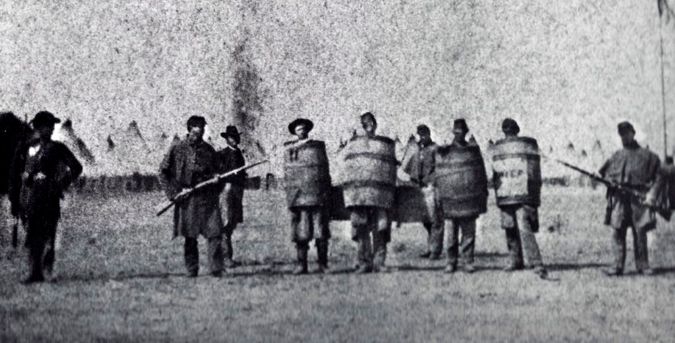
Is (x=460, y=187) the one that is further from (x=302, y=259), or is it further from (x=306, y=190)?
(x=302, y=259)

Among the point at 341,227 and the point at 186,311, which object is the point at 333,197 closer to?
the point at 186,311

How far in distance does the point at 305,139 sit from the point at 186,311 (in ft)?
12.3

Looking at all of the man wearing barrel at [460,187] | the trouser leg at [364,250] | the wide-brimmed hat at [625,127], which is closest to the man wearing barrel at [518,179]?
the man wearing barrel at [460,187]

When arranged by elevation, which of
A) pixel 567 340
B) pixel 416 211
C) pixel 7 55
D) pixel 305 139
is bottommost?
pixel 567 340

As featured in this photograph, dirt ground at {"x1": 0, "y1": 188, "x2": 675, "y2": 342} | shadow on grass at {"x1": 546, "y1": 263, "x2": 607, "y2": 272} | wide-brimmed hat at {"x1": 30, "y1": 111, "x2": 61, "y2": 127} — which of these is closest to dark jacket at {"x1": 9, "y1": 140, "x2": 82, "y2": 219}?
wide-brimmed hat at {"x1": 30, "y1": 111, "x2": 61, "y2": 127}

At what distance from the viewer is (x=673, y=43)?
28.4 feet

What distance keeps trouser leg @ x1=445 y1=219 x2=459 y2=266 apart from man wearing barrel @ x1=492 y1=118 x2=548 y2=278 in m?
0.63

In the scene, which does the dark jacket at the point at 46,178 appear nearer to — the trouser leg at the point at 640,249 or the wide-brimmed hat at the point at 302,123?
the wide-brimmed hat at the point at 302,123

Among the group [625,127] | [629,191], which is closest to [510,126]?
[625,127]

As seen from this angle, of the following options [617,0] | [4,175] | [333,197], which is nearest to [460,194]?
[333,197]

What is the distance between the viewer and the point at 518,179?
10594mm

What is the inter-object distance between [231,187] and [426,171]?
10.00ft

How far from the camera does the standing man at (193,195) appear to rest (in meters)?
10.7

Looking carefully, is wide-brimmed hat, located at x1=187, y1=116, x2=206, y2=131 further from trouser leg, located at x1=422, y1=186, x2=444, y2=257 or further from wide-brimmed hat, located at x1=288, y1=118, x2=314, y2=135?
trouser leg, located at x1=422, y1=186, x2=444, y2=257
